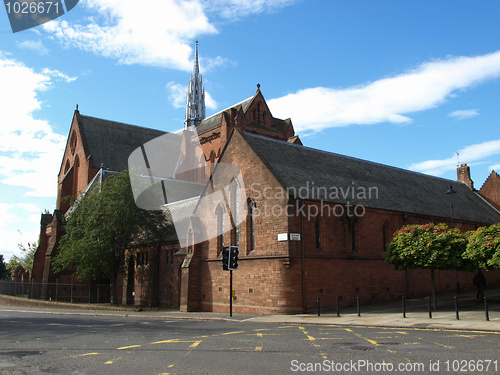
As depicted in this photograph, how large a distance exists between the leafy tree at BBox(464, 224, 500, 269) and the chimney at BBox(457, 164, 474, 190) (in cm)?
2636

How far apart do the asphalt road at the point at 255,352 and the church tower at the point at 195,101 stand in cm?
7748

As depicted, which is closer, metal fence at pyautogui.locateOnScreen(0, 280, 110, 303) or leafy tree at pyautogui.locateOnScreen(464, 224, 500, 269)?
leafy tree at pyautogui.locateOnScreen(464, 224, 500, 269)

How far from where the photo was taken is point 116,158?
51.1m

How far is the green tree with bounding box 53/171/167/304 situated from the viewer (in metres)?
31.7

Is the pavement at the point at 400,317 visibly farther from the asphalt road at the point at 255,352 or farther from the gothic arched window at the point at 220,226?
the gothic arched window at the point at 220,226

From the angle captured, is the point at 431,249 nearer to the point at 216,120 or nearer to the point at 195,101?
the point at 216,120

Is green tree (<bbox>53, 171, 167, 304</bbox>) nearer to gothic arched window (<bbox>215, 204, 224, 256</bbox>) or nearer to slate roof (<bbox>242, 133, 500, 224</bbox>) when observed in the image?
gothic arched window (<bbox>215, 204, 224, 256</bbox>)

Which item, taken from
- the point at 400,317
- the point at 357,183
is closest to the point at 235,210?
the point at 357,183

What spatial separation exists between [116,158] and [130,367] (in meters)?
44.3

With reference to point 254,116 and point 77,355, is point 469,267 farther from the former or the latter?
point 254,116

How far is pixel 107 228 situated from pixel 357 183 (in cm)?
1785

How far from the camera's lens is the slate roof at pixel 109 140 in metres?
50.0

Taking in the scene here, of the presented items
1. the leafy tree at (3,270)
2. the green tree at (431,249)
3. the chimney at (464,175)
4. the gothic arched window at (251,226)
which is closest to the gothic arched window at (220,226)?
the gothic arched window at (251,226)

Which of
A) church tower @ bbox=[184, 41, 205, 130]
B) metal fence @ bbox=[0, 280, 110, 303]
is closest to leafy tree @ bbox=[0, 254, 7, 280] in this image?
church tower @ bbox=[184, 41, 205, 130]
